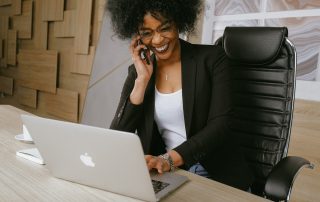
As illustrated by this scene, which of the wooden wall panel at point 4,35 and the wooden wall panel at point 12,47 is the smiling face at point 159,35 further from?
the wooden wall panel at point 4,35

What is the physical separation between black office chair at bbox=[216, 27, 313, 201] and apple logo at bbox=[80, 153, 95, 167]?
733mm

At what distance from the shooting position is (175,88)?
1.41 meters

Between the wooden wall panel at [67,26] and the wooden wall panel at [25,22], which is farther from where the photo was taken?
the wooden wall panel at [25,22]

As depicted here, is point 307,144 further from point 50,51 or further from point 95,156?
point 50,51

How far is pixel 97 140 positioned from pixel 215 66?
0.77m

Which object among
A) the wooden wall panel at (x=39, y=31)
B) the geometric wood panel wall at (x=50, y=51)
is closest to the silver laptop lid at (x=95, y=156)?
the geometric wood panel wall at (x=50, y=51)

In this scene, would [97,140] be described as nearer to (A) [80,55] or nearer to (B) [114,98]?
(B) [114,98]

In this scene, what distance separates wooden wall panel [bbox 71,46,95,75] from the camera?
10.5 feet

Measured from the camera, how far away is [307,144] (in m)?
1.84

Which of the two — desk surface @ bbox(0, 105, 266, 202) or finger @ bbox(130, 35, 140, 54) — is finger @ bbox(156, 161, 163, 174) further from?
finger @ bbox(130, 35, 140, 54)

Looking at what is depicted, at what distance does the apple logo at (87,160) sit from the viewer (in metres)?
0.79

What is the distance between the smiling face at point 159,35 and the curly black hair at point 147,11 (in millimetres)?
28

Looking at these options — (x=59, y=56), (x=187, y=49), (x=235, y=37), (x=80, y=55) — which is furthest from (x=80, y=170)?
(x=59, y=56)

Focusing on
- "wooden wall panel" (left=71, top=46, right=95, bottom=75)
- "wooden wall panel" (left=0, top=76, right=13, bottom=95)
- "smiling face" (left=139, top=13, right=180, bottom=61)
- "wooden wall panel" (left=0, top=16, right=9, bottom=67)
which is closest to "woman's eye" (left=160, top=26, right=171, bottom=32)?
"smiling face" (left=139, top=13, right=180, bottom=61)
